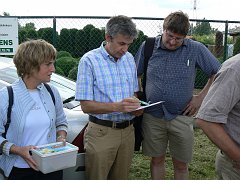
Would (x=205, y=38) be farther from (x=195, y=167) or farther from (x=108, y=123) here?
(x=108, y=123)

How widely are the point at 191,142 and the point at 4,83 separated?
1674 millimetres

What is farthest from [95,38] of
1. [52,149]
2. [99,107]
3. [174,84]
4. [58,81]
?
[52,149]

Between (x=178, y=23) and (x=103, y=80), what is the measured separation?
818 millimetres

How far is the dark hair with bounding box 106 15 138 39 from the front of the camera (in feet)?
8.25

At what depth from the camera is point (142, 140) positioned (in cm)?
316

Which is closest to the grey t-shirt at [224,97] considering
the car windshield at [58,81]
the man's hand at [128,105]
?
the man's hand at [128,105]

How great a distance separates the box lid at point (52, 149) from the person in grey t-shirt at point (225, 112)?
0.81 m

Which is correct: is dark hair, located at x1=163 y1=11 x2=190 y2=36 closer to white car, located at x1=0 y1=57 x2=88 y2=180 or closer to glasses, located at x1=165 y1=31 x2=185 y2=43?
glasses, located at x1=165 y1=31 x2=185 y2=43

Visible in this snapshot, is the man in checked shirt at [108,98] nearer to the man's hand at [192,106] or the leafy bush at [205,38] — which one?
the man's hand at [192,106]

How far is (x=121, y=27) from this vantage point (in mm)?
2512

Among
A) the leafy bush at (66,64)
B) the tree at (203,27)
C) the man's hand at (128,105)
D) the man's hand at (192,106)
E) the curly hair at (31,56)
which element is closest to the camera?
the curly hair at (31,56)

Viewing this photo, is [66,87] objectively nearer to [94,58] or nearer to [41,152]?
[94,58]

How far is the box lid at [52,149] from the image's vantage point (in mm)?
1973

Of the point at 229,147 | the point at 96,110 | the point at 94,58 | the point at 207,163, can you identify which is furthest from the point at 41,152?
the point at 207,163
